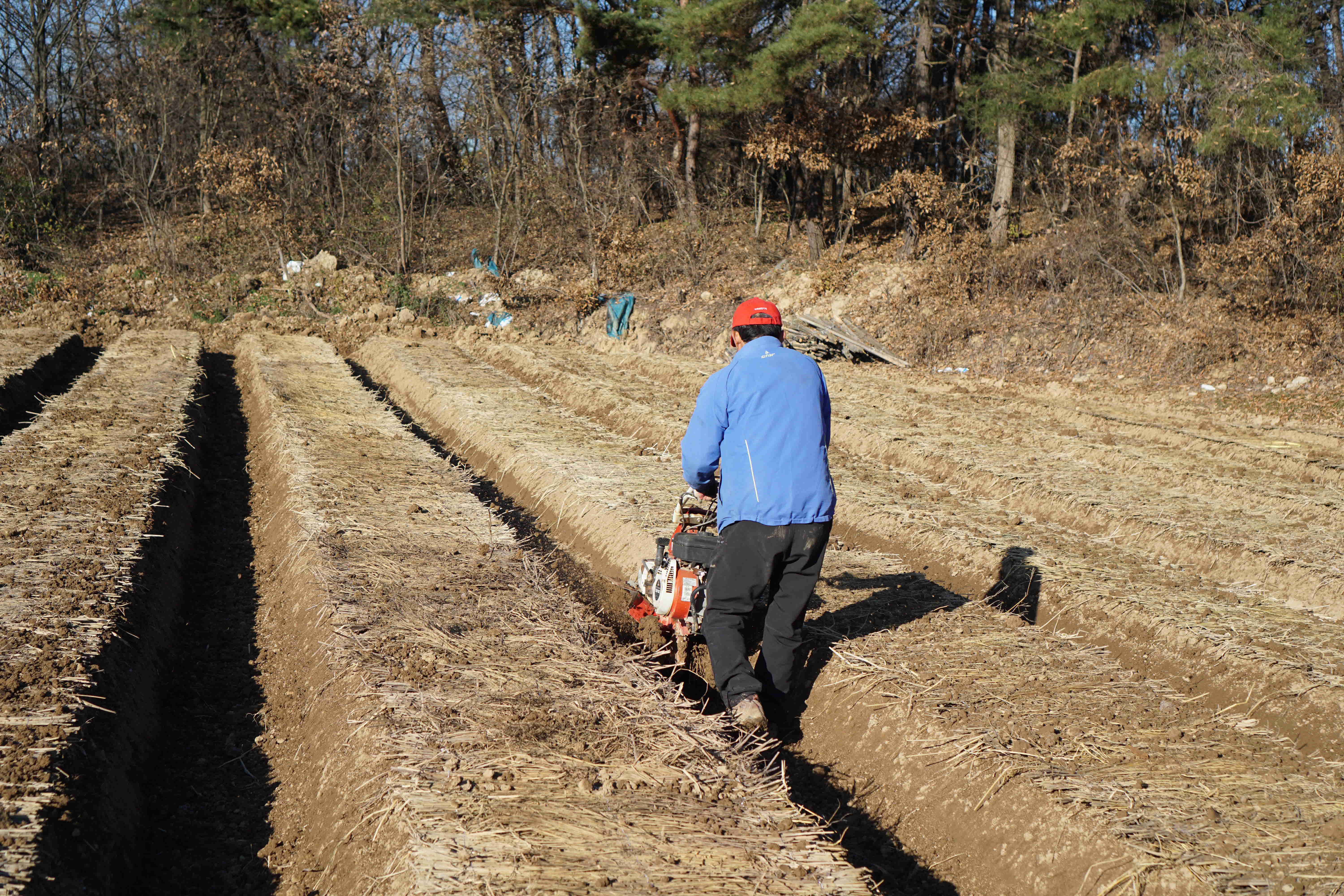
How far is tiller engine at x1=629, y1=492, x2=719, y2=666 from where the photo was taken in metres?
5.09

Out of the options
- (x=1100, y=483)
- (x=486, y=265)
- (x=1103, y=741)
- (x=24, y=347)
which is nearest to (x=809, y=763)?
(x=1103, y=741)

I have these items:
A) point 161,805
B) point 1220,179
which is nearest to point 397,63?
point 1220,179

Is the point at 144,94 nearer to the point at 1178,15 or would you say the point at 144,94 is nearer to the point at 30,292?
the point at 30,292

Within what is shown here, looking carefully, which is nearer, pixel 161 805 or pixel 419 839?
pixel 419 839

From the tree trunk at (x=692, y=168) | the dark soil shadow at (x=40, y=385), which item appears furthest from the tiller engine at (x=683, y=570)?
the tree trunk at (x=692, y=168)

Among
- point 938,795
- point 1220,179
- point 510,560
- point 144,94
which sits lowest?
point 938,795

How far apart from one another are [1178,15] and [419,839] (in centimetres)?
2233

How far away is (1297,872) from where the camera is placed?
12.1 ft

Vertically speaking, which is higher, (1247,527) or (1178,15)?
(1178,15)

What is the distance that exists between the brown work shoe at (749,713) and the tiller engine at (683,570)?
1.55 ft

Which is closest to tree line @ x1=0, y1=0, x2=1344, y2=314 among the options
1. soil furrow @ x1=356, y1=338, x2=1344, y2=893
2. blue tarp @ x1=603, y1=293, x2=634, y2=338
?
blue tarp @ x1=603, y1=293, x2=634, y2=338

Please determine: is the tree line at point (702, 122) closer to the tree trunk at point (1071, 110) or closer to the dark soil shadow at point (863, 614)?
the tree trunk at point (1071, 110)

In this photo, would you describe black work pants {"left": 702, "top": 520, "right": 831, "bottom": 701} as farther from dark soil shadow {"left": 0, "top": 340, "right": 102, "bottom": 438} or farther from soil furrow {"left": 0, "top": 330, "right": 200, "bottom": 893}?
dark soil shadow {"left": 0, "top": 340, "right": 102, "bottom": 438}

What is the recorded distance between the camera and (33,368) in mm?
13508
